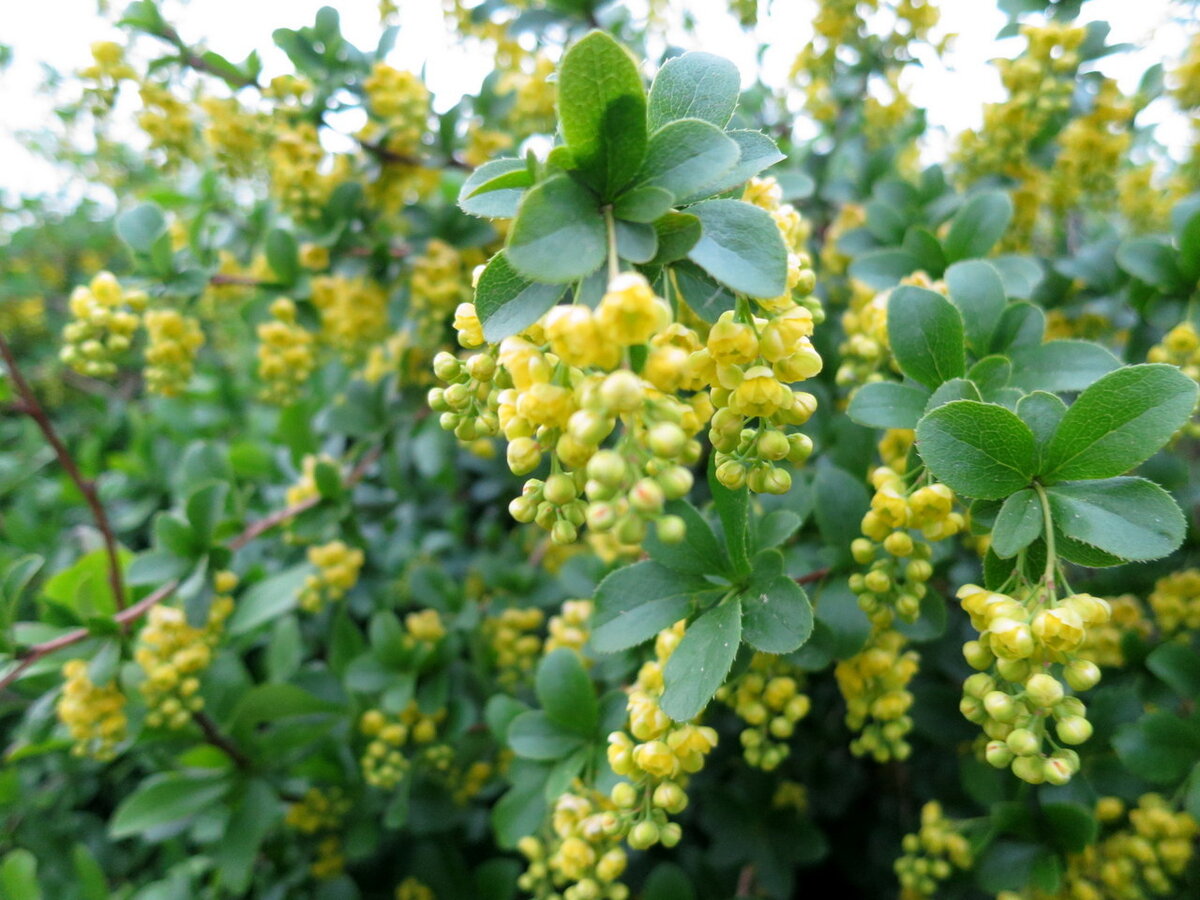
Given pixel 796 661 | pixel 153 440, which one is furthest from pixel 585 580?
pixel 153 440

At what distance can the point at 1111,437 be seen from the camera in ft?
2.92

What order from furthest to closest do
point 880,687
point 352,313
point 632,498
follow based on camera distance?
1. point 352,313
2. point 880,687
3. point 632,498

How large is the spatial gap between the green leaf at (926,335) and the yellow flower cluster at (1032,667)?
0.35 m

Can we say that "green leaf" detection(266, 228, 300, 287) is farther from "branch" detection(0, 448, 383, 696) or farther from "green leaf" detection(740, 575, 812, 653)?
"green leaf" detection(740, 575, 812, 653)

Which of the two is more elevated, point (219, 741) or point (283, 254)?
point (283, 254)

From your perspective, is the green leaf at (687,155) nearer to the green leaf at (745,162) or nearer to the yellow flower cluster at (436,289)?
the green leaf at (745,162)

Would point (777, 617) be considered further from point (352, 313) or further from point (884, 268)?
point (352, 313)

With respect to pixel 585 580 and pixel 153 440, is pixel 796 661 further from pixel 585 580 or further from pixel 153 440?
pixel 153 440

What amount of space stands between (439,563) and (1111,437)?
1977mm

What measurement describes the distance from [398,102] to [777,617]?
187cm

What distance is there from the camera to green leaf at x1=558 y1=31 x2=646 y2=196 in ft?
2.43

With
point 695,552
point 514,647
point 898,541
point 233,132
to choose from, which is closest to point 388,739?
point 514,647

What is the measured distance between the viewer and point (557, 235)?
0.75m

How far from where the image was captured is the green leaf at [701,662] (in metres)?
0.90
